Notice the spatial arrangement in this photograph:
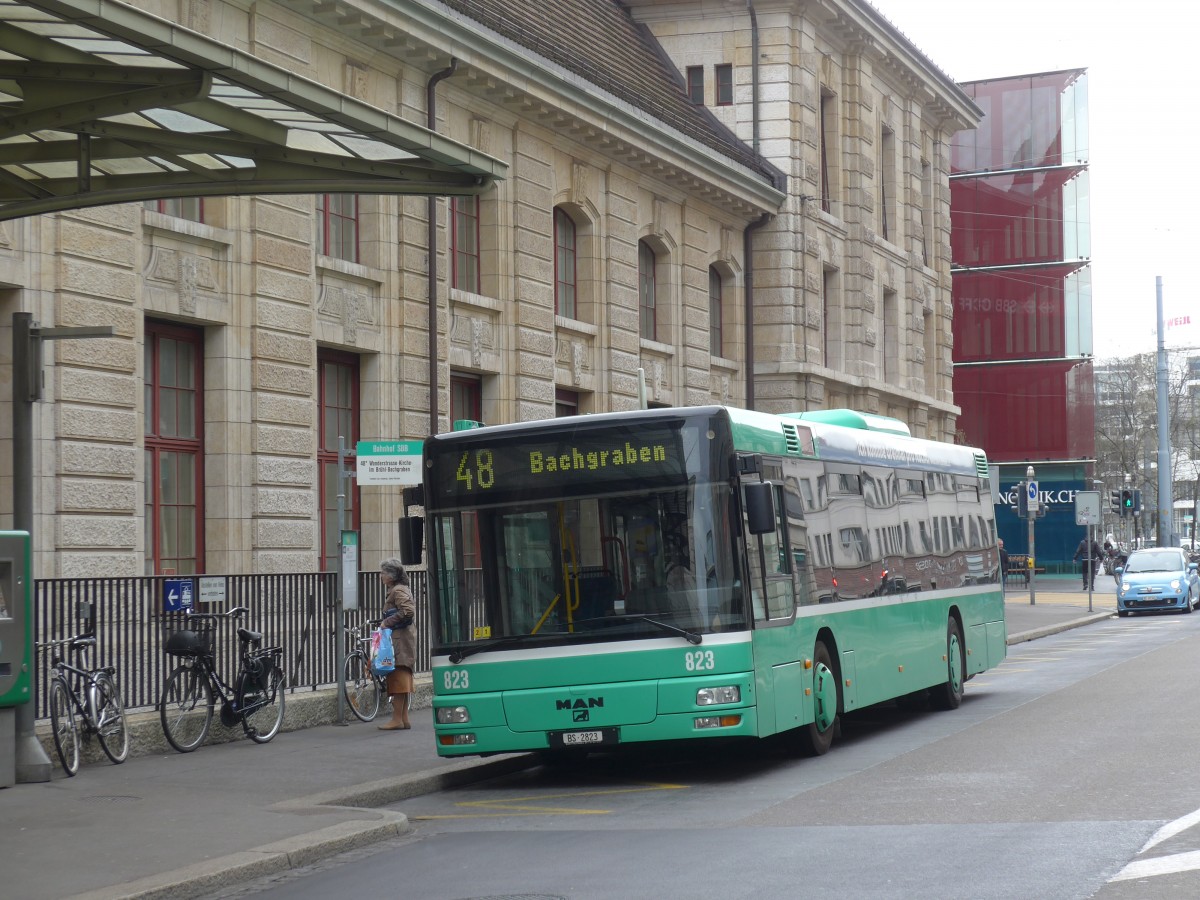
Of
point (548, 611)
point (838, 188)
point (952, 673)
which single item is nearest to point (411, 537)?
point (548, 611)

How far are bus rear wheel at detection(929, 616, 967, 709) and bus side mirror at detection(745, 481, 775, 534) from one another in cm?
670

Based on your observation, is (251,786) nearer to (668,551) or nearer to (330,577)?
(668,551)

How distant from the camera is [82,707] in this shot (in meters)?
13.9

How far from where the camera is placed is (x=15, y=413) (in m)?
13.5

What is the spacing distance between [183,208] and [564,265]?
32.5 ft

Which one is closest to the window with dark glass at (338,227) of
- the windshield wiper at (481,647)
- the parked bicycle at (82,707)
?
the parked bicycle at (82,707)

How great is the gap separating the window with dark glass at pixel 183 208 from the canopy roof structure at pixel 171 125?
6.47 metres

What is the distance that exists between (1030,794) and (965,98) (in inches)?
1560

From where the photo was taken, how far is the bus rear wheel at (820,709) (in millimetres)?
14391

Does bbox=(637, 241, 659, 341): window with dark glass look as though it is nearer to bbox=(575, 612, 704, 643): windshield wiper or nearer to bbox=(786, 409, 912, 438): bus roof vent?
bbox=(786, 409, 912, 438): bus roof vent

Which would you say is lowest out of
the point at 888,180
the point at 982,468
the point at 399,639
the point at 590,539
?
the point at 399,639

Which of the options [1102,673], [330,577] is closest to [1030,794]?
[330,577]

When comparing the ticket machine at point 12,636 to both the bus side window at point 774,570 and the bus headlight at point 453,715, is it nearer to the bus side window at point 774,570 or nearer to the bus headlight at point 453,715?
the bus headlight at point 453,715

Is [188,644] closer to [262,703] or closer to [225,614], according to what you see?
[225,614]
